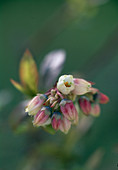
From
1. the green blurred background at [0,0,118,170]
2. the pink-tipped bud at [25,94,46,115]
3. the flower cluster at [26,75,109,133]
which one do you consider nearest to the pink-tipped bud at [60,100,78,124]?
the flower cluster at [26,75,109,133]

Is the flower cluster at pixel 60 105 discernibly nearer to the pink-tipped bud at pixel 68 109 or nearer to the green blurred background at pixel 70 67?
the pink-tipped bud at pixel 68 109

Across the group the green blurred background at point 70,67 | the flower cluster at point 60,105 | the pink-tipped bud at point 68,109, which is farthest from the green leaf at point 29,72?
the green blurred background at point 70,67

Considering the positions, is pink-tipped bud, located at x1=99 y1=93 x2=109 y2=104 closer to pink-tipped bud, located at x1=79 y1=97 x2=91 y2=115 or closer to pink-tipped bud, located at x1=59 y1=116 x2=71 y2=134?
Result: pink-tipped bud, located at x1=79 y1=97 x2=91 y2=115

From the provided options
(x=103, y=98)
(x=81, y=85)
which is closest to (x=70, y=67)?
(x=103, y=98)

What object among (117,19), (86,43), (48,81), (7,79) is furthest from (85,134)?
(117,19)

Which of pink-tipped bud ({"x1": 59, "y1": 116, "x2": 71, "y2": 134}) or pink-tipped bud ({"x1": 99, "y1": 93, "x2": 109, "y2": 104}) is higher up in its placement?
pink-tipped bud ({"x1": 59, "y1": 116, "x2": 71, "y2": 134})

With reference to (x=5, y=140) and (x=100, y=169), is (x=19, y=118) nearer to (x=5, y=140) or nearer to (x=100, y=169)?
(x=100, y=169)
